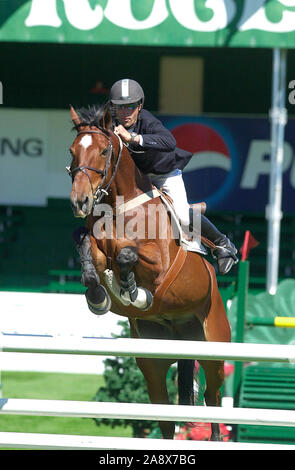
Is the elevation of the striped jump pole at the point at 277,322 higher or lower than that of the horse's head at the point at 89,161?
lower

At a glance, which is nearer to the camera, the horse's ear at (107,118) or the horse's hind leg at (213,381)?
the horse's ear at (107,118)

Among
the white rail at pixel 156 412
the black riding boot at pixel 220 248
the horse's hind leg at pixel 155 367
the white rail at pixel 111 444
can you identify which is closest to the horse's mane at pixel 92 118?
the black riding boot at pixel 220 248

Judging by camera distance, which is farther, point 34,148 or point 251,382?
point 34,148

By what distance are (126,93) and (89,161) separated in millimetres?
574

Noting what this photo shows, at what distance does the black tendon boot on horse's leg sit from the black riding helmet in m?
0.91

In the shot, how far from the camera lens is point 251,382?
774 centimetres

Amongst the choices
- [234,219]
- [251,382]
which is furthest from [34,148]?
[251,382]

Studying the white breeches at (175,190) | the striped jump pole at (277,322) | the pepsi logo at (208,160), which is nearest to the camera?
the white breeches at (175,190)

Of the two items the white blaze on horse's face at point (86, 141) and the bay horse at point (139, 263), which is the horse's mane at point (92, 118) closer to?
the bay horse at point (139, 263)

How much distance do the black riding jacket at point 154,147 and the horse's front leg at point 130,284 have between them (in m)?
0.72

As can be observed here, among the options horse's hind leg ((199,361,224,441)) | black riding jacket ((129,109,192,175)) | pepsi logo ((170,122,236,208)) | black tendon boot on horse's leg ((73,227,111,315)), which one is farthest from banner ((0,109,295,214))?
black tendon boot on horse's leg ((73,227,111,315))

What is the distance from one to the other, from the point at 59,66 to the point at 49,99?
80 centimetres

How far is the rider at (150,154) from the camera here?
5312mm

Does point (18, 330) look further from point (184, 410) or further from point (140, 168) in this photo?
point (184, 410)
